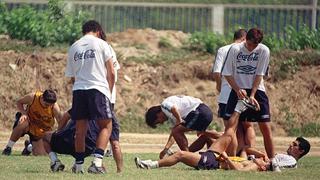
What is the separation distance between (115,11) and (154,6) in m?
1.13

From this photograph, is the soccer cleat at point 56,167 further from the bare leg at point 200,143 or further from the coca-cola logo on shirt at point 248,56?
the bare leg at point 200,143

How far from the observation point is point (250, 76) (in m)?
16.3

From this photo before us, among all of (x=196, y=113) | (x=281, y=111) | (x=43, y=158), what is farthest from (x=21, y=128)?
(x=281, y=111)

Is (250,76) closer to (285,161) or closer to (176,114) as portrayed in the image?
(285,161)

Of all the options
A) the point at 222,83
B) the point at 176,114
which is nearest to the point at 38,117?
the point at 176,114

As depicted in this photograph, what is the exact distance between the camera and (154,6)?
33594 mm

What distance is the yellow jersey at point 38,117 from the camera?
19156mm

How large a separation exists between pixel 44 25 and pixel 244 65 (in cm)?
1468

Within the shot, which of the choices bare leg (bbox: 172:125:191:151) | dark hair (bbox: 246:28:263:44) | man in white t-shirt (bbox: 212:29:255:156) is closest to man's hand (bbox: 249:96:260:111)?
man in white t-shirt (bbox: 212:29:255:156)

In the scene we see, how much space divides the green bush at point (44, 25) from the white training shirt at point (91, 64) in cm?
1533

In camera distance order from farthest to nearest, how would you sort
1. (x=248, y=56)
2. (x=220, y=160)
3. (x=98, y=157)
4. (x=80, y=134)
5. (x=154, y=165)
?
(x=248, y=56), (x=220, y=160), (x=154, y=165), (x=80, y=134), (x=98, y=157)

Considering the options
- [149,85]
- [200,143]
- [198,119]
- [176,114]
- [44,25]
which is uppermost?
[176,114]

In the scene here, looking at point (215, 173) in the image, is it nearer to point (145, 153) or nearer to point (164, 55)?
point (145, 153)

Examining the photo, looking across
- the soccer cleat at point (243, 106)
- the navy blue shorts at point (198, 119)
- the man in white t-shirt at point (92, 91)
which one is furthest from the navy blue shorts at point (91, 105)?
the navy blue shorts at point (198, 119)
